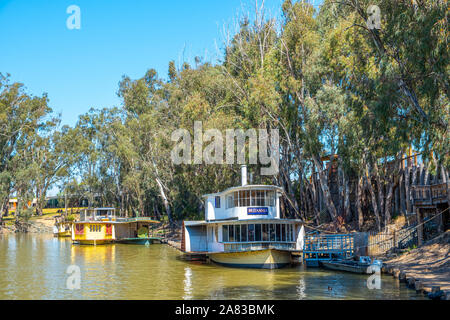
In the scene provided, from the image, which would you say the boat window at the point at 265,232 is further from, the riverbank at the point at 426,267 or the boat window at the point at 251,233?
the riverbank at the point at 426,267

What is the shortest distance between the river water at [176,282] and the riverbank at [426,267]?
0.50m

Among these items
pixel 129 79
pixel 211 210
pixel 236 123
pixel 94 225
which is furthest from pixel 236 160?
pixel 129 79

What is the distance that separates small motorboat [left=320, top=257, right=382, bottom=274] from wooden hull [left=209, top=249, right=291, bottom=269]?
2.32 meters

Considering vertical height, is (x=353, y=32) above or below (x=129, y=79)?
below

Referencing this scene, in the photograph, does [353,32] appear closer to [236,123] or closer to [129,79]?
[236,123]

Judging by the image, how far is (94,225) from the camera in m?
48.3

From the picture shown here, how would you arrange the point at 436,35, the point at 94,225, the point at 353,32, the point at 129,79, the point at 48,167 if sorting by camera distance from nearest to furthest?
the point at 436,35, the point at 353,32, the point at 94,225, the point at 129,79, the point at 48,167

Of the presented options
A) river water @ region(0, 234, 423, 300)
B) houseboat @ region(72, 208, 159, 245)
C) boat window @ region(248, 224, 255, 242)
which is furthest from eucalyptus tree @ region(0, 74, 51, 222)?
boat window @ region(248, 224, 255, 242)

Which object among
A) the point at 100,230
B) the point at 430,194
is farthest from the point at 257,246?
the point at 100,230

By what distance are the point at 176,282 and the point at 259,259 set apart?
19.1ft

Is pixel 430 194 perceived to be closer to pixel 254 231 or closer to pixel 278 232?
pixel 278 232

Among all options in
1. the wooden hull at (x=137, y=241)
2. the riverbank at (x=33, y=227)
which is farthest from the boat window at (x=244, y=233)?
the riverbank at (x=33, y=227)

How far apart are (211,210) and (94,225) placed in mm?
22449
